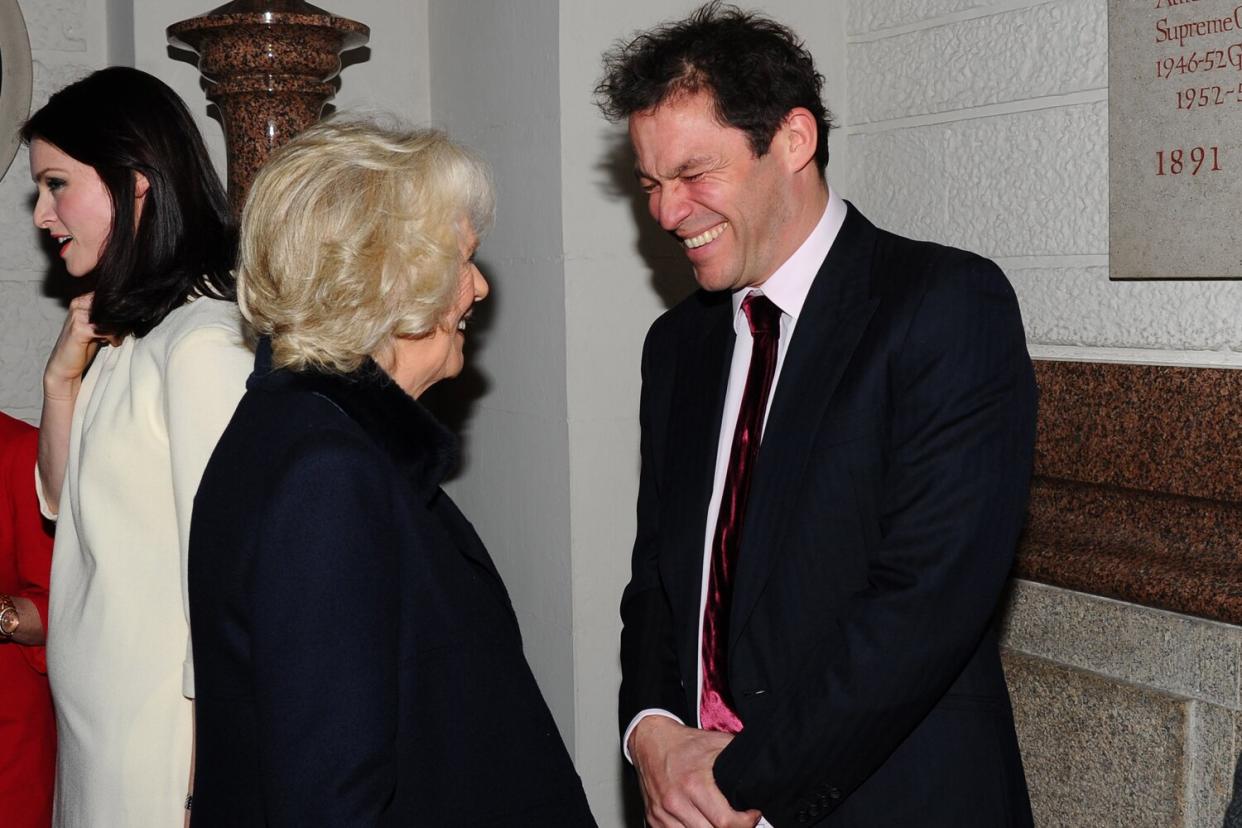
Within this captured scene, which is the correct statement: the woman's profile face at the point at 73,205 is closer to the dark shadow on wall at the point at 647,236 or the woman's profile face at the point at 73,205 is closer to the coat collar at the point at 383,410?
the coat collar at the point at 383,410

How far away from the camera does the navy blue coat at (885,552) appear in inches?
60.6

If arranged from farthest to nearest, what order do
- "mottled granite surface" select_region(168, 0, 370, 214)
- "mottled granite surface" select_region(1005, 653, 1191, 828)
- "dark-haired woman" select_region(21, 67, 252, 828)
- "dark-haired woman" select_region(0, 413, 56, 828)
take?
1. "mottled granite surface" select_region(168, 0, 370, 214)
2. "dark-haired woman" select_region(0, 413, 56, 828)
3. "mottled granite surface" select_region(1005, 653, 1191, 828)
4. "dark-haired woman" select_region(21, 67, 252, 828)

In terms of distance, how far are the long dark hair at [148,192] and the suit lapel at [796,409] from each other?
90 centimetres

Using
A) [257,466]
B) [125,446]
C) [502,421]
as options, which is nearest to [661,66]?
[257,466]

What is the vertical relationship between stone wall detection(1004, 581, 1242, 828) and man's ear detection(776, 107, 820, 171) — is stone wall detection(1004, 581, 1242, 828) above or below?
below

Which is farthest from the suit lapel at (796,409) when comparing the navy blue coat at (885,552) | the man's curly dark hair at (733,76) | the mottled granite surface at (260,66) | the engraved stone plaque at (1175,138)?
the mottled granite surface at (260,66)

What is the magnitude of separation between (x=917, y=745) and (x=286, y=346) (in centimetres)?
93

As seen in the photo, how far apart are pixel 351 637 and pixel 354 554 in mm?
85

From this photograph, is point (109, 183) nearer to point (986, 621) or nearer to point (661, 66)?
point (661, 66)

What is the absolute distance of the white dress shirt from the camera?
1.76 m

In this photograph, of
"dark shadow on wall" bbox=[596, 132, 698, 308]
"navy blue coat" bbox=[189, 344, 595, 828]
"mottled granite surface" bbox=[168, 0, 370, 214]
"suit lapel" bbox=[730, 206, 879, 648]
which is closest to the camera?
"navy blue coat" bbox=[189, 344, 595, 828]

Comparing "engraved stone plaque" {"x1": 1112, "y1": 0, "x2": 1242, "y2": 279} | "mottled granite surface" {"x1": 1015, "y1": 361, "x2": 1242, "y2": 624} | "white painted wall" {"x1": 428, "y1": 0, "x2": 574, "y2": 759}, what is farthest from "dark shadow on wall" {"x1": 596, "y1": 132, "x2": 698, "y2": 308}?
"engraved stone plaque" {"x1": 1112, "y1": 0, "x2": 1242, "y2": 279}

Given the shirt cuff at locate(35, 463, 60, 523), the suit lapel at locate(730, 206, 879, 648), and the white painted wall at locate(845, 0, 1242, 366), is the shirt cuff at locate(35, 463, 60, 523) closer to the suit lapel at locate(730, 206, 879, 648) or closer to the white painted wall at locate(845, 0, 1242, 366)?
the suit lapel at locate(730, 206, 879, 648)

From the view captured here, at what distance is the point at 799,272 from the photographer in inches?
69.4
